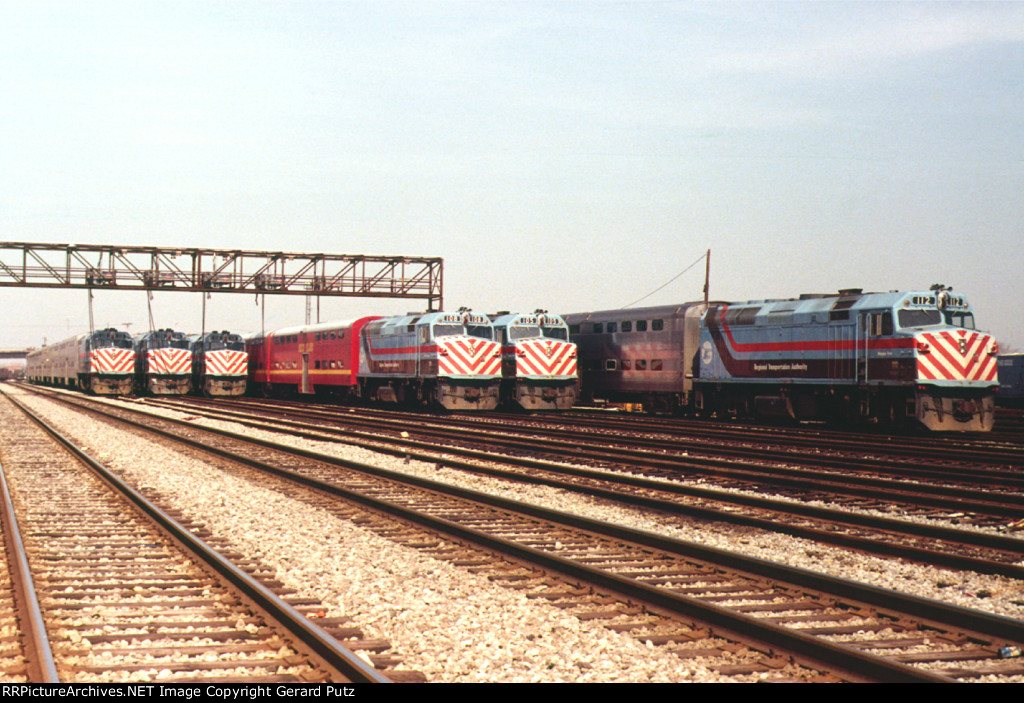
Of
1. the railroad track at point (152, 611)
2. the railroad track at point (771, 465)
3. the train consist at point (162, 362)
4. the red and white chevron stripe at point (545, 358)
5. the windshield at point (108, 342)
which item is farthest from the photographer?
the windshield at point (108, 342)

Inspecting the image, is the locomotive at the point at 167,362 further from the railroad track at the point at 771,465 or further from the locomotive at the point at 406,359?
the railroad track at the point at 771,465

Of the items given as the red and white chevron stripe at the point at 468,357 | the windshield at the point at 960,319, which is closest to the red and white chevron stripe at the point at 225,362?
the red and white chevron stripe at the point at 468,357

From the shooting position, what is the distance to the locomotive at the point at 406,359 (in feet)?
105

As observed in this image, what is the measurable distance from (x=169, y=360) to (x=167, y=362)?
143 millimetres

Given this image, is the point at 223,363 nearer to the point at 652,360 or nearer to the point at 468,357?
the point at 468,357

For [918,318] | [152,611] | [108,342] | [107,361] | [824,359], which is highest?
[108,342]

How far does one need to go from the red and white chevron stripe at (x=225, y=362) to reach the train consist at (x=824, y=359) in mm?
24748

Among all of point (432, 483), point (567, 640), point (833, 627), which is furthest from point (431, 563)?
point (432, 483)

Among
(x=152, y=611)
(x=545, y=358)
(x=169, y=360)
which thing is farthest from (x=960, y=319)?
(x=169, y=360)

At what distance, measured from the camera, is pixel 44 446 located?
69.9 ft

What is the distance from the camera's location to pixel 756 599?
7.06 m

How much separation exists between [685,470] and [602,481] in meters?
1.64

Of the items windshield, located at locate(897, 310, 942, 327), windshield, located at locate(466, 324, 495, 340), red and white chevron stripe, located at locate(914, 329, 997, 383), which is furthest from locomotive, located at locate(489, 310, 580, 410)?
red and white chevron stripe, located at locate(914, 329, 997, 383)

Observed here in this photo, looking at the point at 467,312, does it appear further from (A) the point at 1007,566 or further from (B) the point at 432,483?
(A) the point at 1007,566
